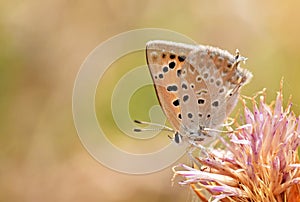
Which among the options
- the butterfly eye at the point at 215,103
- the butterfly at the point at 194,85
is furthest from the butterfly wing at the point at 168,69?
the butterfly eye at the point at 215,103

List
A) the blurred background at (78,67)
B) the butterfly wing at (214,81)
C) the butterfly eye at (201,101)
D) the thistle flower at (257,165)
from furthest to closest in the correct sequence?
1. the blurred background at (78,67)
2. the butterfly eye at (201,101)
3. the butterfly wing at (214,81)
4. the thistle flower at (257,165)

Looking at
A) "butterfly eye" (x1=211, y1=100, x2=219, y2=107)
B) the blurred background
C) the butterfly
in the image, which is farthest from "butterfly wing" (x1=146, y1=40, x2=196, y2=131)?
the blurred background

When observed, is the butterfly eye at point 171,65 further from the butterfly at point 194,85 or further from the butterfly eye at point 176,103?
the butterfly eye at point 176,103

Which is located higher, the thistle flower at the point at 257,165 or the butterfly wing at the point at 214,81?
the butterfly wing at the point at 214,81

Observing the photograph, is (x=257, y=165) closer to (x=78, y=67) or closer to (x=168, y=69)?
(x=168, y=69)

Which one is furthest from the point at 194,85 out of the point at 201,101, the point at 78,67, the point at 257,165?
the point at 78,67

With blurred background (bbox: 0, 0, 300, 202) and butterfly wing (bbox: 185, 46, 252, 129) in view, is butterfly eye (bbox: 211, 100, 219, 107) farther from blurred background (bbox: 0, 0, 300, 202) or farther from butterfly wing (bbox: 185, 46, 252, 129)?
blurred background (bbox: 0, 0, 300, 202)

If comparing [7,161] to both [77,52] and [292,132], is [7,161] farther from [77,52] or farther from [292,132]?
[292,132]

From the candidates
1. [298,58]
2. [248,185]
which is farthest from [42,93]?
[248,185]
